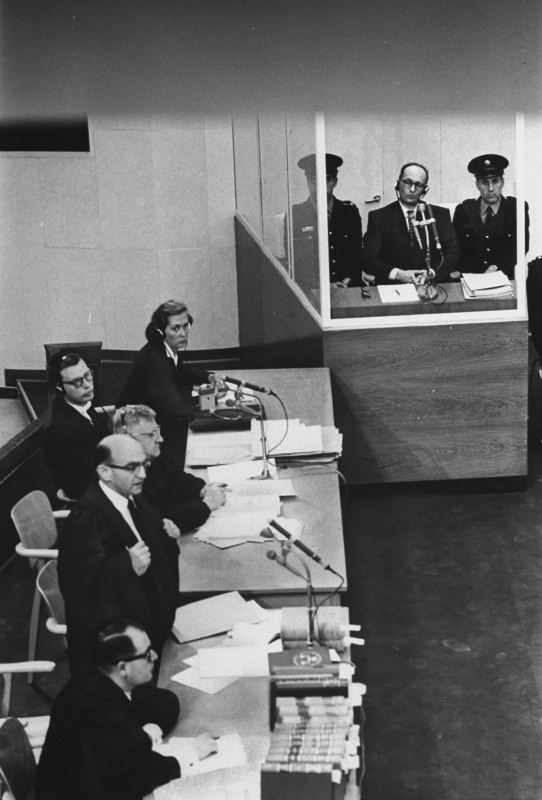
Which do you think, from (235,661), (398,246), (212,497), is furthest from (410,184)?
(235,661)

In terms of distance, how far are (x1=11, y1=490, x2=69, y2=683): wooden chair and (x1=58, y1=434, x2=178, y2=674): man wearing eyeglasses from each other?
792 mm

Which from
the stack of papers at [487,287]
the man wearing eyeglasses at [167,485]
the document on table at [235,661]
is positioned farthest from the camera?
the stack of papers at [487,287]

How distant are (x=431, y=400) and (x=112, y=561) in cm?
310

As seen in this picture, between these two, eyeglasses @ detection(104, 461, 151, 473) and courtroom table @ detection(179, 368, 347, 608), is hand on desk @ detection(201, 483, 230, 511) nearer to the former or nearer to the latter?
courtroom table @ detection(179, 368, 347, 608)

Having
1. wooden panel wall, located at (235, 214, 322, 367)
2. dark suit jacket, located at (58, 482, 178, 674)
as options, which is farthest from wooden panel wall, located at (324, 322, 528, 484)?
dark suit jacket, located at (58, 482, 178, 674)

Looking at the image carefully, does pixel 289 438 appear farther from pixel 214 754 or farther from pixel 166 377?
pixel 214 754

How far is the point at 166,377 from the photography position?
16.6 feet

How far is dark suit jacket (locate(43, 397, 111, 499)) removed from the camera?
4594 millimetres

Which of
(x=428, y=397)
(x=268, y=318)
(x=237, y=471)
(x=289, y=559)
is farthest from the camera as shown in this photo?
(x=268, y=318)

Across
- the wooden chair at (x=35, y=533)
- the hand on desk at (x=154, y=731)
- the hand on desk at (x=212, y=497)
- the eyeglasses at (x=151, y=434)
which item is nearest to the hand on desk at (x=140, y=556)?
the hand on desk at (x=154, y=731)

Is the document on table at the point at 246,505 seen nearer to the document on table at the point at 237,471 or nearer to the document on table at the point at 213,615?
the document on table at the point at 237,471

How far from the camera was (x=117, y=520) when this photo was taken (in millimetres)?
3332

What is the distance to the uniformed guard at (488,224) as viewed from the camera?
6.23m

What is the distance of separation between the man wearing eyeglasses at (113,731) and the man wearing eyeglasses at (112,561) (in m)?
0.44
